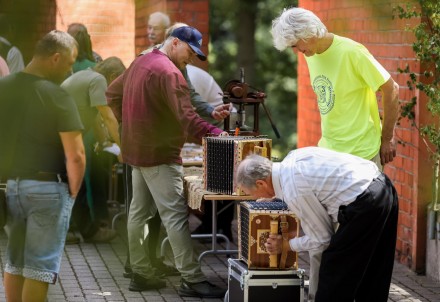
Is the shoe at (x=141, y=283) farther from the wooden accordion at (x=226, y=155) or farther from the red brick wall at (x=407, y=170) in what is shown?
the red brick wall at (x=407, y=170)

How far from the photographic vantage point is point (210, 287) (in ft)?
16.2

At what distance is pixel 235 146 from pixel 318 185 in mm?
1164

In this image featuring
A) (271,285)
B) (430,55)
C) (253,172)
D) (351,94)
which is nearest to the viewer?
(253,172)

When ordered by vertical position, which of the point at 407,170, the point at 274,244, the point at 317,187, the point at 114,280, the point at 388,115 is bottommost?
the point at 114,280

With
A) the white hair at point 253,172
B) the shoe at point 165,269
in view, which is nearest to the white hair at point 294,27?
the white hair at point 253,172

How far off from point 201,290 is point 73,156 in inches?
72.5

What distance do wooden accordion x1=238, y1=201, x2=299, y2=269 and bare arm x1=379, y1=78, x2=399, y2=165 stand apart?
650 millimetres

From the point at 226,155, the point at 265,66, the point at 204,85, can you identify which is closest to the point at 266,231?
the point at 226,155

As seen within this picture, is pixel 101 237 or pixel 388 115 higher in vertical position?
pixel 388 115

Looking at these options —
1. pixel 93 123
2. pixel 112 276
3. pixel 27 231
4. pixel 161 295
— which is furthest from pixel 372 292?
pixel 93 123

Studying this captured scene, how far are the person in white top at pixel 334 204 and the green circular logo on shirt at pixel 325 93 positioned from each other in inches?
31.9

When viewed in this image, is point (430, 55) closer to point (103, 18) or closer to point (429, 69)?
point (429, 69)

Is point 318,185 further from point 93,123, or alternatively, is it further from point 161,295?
point 93,123

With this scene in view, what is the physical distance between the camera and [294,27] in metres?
4.08
